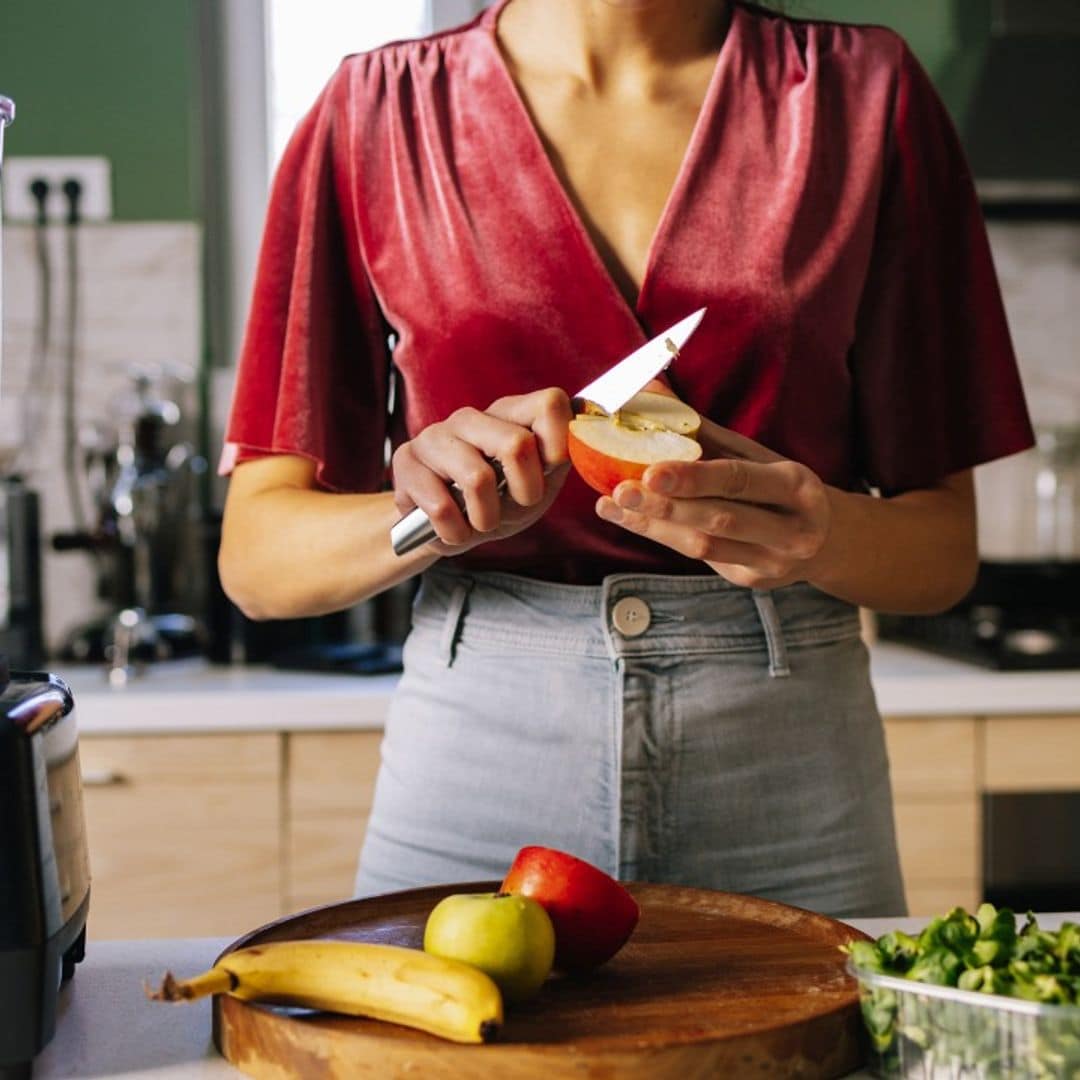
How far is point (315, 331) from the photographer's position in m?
1.15

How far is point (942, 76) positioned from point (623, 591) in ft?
6.02

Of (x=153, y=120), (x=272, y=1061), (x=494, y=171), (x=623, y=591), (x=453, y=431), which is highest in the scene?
(x=153, y=120)

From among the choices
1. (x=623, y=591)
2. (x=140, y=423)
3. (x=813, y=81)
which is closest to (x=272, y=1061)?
(x=623, y=591)

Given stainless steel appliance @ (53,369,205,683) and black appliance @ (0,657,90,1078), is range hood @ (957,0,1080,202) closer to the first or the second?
stainless steel appliance @ (53,369,205,683)

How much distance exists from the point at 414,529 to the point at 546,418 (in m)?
0.13

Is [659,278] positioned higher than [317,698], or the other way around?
[659,278]

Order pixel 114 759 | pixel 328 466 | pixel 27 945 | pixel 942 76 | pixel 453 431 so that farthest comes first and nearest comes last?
1. pixel 942 76
2. pixel 114 759
3. pixel 328 466
4. pixel 453 431
5. pixel 27 945

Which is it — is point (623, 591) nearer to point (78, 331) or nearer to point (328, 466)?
point (328, 466)

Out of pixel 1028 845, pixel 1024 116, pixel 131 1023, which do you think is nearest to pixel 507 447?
pixel 131 1023

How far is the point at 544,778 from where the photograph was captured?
3.48 ft

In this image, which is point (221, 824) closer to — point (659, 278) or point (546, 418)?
point (659, 278)

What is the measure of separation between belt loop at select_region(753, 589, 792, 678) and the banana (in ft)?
1.41

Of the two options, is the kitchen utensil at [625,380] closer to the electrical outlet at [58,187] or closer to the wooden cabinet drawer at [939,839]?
the wooden cabinet drawer at [939,839]

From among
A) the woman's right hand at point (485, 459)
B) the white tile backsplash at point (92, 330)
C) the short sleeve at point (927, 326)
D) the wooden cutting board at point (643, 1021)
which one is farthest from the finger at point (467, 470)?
the white tile backsplash at point (92, 330)
